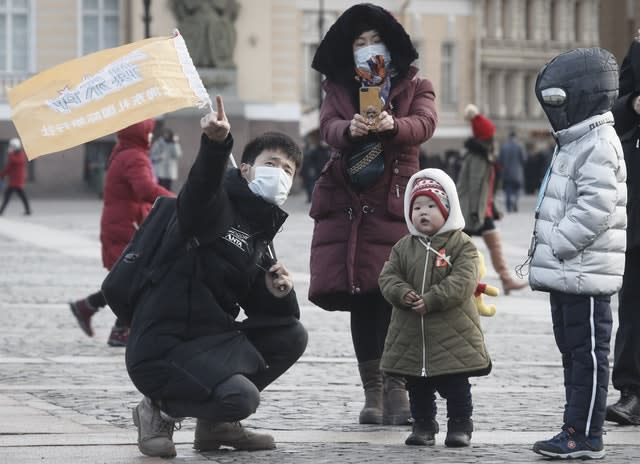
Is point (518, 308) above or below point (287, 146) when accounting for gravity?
below

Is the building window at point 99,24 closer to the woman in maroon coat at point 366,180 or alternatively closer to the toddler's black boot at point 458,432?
the woman in maroon coat at point 366,180

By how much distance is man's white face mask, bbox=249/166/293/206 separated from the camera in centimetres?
745

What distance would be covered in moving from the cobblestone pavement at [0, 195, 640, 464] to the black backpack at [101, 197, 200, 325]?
24.1 inches

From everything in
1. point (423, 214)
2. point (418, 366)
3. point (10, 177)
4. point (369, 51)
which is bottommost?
point (10, 177)

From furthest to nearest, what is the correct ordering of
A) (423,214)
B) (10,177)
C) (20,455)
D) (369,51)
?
(10,177)
(369,51)
(423,214)
(20,455)

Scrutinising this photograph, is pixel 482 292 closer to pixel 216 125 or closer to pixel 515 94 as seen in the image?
pixel 216 125

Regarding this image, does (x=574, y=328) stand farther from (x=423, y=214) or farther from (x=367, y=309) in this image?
(x=367, y=309)

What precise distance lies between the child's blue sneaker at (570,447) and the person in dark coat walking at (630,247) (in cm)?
127

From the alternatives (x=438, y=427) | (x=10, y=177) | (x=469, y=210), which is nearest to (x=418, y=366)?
(x=438, y=427)

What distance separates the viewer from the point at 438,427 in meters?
7.83

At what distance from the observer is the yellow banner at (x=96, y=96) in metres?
7.32

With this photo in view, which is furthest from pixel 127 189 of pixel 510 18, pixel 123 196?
pixel 510 18

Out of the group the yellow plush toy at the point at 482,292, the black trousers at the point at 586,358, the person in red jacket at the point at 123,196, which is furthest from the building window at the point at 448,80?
the black trousers at the point at 586,358

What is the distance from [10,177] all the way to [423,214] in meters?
29.1
